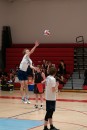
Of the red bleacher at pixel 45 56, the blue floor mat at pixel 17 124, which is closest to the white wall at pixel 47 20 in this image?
the red bleacher at pixel 45 56

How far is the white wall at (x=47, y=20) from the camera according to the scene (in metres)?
25.6

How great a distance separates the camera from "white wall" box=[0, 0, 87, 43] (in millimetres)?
25562

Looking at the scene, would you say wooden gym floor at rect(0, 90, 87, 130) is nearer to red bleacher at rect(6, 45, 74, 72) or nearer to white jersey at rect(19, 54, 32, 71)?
white jersey at rect(19, 54, 32, 71)

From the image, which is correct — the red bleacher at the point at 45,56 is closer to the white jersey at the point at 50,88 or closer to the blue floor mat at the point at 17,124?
the blue floor mat at the point at 17,124

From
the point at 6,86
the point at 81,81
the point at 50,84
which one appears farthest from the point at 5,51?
the point at 50,84

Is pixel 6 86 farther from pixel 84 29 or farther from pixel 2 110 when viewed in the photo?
pixel 2 110

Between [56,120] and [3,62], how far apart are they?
16.2 metres

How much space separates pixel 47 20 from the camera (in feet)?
86.4

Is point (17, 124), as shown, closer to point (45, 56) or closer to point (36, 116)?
point (36, 116)

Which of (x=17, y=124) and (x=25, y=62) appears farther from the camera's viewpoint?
(x=25, y=62)

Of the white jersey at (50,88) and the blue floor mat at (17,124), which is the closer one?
the white jersey at (50,88)

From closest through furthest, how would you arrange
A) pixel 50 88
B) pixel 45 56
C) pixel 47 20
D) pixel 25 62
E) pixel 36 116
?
1. pixel 50 88
2. pixel 36 116
3. pixel 25 62
4. pixel 45 56
5. pixel 47 20

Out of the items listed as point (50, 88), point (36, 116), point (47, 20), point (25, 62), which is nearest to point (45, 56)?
point (47, 20)

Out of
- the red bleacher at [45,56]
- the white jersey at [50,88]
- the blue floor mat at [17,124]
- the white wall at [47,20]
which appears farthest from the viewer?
the white wall at [47,20]
